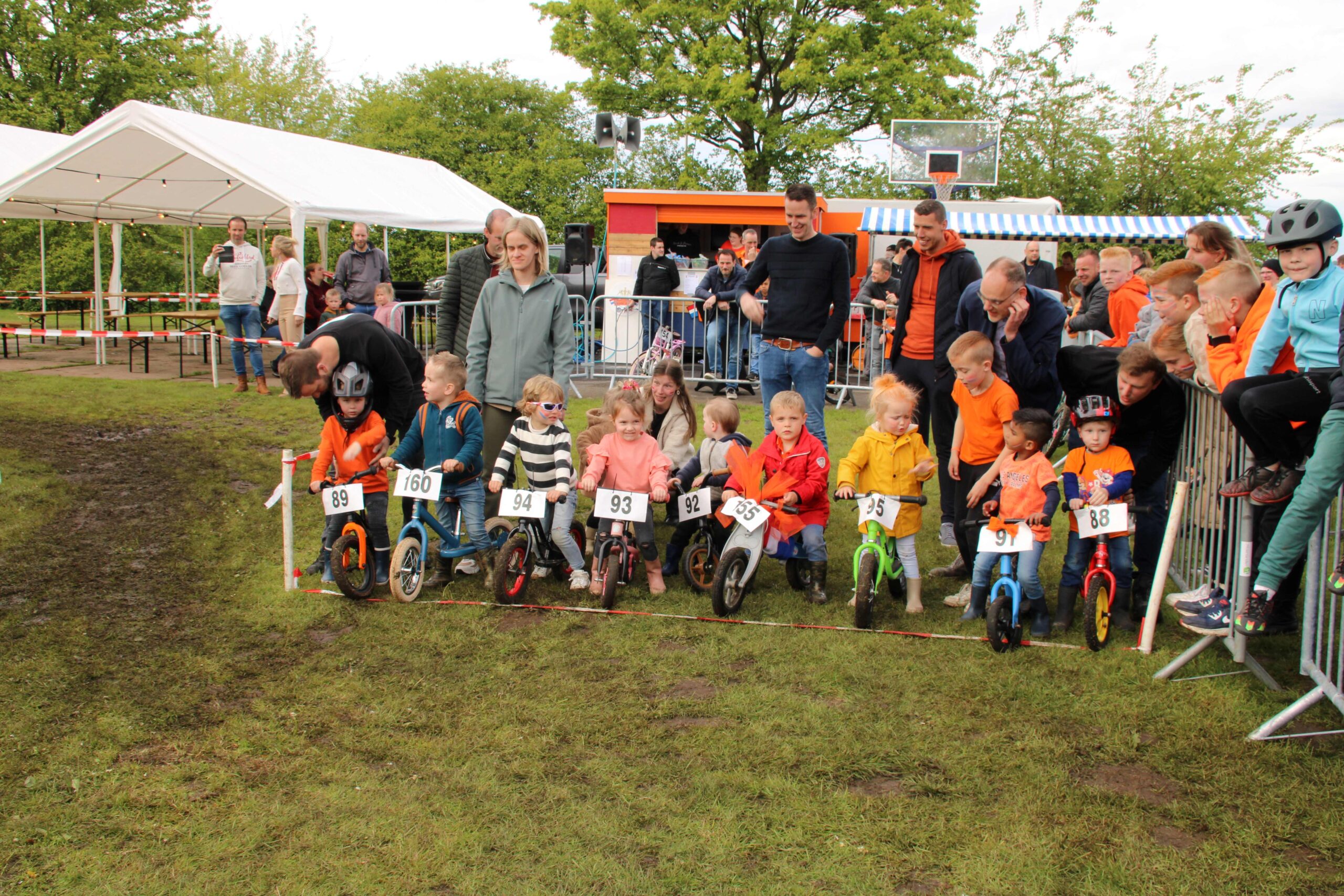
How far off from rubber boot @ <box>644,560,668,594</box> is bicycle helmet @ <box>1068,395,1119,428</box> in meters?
2.40

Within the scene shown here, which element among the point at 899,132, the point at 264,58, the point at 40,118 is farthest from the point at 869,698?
the point at 264,58

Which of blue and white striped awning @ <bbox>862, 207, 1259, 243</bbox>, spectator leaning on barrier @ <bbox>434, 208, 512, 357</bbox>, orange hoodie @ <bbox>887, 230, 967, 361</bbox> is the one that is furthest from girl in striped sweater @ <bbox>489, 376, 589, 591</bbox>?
blue and white striped awning @ <bbox>862, 207, 1259, 243</bbox>

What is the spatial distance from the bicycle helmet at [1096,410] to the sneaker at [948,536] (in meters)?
1.50

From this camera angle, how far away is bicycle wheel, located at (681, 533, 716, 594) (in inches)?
227

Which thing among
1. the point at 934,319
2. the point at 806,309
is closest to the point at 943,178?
the point at 806,309

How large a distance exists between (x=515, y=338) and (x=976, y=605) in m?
3.01

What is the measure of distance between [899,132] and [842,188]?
14796mm

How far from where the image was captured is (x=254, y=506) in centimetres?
757

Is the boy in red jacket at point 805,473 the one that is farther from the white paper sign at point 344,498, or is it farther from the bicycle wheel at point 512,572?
the white paper sign at point 344,498

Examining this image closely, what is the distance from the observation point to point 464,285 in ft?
22.7

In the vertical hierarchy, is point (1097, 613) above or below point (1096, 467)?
below

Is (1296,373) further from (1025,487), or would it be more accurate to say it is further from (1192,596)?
(1025,487)

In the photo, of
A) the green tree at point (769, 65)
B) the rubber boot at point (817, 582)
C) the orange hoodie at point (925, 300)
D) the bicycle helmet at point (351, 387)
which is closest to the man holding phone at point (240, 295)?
the bicycle helmet at point (351, 387)

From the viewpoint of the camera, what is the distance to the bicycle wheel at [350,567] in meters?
5.26
